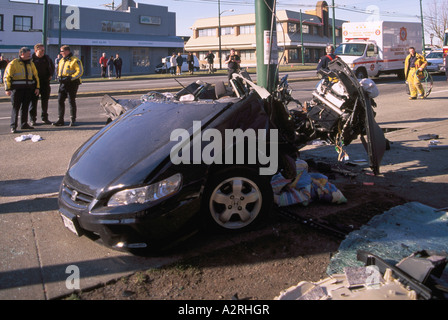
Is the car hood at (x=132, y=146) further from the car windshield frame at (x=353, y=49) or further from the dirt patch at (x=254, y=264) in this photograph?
the car windshield frame at (x=353, y=49)

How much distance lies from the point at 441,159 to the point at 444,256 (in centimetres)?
423

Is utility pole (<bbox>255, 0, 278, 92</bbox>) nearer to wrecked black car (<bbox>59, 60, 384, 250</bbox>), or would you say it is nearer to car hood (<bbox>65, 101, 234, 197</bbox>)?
wrecked black car (<bbox>59, 60, 384, 250</bbox>)

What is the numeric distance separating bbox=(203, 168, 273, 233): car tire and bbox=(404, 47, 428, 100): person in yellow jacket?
12.6 m

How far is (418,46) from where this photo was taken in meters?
27.6

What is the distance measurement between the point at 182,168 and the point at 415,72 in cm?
1348

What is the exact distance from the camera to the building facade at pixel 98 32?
4612 centimetres

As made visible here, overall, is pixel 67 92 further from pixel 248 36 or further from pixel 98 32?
pixel 248 36

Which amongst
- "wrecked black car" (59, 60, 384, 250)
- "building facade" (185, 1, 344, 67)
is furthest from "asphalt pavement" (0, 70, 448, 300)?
"building facade" (185, 1, 344, 67)

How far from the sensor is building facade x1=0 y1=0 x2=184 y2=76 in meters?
46.1

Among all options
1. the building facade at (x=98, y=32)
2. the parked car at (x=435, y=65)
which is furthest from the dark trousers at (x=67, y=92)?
the building facade at (x=98, y=32)

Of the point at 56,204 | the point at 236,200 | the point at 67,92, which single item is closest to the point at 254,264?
the point at 236,200

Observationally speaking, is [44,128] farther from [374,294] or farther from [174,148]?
[374,294]

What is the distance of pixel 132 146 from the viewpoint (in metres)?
4.04
